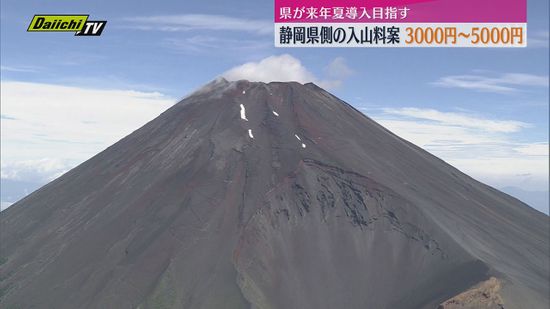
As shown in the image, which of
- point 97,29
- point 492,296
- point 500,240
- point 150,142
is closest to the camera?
point 97,29

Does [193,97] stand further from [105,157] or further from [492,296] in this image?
[492,296]

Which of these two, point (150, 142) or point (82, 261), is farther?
point (150, 142)

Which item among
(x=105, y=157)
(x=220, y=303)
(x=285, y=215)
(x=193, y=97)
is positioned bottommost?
(x=220, y=303)

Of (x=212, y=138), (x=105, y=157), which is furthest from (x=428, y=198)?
(x=105, y=157)

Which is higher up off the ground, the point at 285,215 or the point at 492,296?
the point at 285,215

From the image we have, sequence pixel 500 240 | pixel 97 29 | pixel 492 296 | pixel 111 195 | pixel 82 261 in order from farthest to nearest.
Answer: pixel 111 195 < pixel 500 240 < pixel 82 261 < pixel 492 296 < pixel 97 29

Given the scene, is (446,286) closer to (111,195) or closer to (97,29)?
(97,29)
